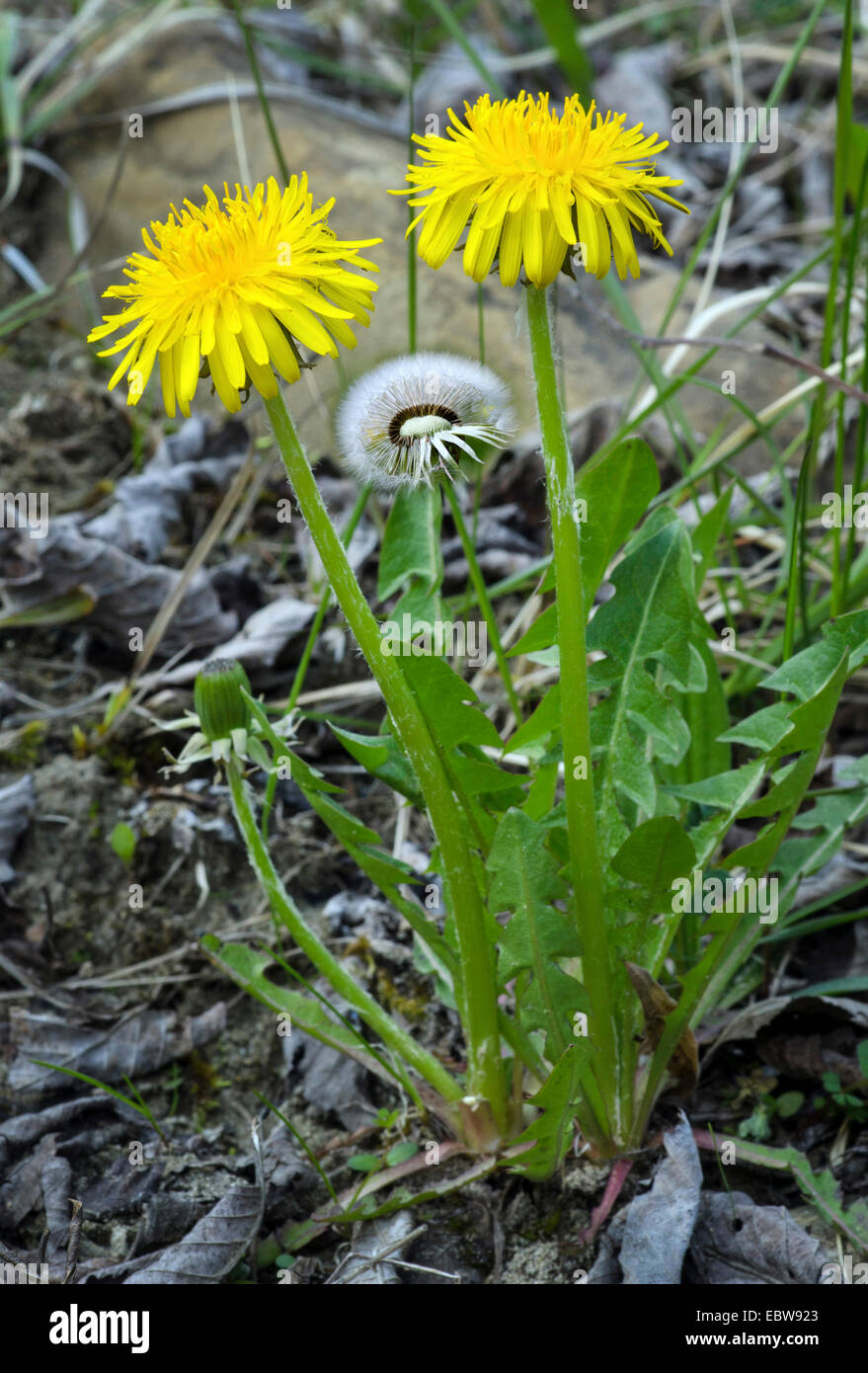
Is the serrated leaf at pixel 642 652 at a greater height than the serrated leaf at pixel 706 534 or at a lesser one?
lesser

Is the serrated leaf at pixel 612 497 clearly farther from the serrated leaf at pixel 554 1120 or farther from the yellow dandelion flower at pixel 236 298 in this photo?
the serrated leaf at pixel 554 1120

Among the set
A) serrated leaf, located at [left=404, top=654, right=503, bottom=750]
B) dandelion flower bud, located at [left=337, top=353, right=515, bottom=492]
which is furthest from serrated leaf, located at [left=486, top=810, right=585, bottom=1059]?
dandelion flower bud, located at [left=337, top=353, right=515, bottom=492]

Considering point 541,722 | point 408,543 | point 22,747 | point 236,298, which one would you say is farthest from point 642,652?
point 22,747

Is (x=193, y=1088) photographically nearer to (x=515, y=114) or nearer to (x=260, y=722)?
(x=260, y=722)

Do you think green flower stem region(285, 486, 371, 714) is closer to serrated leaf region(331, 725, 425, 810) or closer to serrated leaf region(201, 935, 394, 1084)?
serrated leaf region(331, 725, 425, 810)

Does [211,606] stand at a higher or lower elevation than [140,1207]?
higher

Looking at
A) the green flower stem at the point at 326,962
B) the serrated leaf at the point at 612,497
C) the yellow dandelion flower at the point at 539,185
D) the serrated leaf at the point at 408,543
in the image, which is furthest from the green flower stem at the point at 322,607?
the yellow dandelion flower at the point at 539,185
